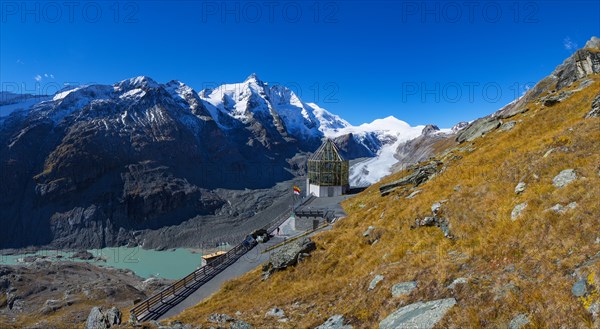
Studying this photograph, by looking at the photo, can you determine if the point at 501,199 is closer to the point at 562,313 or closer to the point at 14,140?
the point at 562,313

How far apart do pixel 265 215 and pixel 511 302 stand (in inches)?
3800

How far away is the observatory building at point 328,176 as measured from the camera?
59250mm

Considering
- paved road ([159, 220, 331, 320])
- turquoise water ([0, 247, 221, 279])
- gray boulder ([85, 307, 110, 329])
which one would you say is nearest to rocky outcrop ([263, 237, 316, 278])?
paved road ([159, 220, 331, 320])

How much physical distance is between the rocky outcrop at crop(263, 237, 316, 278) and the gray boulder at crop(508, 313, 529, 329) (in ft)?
44.0

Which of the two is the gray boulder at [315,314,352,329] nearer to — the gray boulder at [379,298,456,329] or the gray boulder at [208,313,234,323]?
the gray boulder at [379,298,456,329]

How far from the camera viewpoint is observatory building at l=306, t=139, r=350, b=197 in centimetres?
5925

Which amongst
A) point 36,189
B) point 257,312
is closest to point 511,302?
point 257,312

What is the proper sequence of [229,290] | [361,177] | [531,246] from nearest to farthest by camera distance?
[531,246], [229,290], [361,177]

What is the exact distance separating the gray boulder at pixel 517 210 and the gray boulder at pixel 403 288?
5.02m

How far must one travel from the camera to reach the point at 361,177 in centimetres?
17438

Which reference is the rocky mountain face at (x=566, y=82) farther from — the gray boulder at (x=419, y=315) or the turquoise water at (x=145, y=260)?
→ the turquoise water at (x=145, y=260)

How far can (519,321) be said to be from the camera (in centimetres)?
671

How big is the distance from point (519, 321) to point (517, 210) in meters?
6.54

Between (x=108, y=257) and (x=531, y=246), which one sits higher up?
(x=531, y=246)
